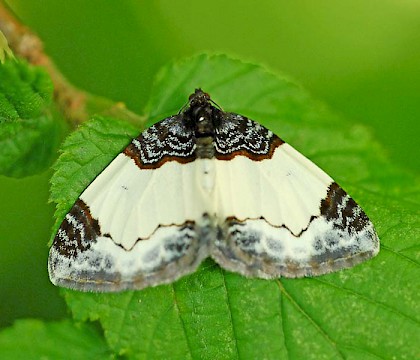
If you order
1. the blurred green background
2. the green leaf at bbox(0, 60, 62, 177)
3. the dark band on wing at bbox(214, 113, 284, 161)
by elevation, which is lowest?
the green leaf at bbox(0, 60, 62, 177)

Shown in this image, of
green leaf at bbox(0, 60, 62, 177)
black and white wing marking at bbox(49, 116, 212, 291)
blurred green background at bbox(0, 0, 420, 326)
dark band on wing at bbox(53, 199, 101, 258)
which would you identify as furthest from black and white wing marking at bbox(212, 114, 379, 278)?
blurred green background at bbox(0, 0, 420, 326)

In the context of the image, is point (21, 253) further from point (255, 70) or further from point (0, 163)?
point (255, 70)

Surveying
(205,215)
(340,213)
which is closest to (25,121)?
(205,215)

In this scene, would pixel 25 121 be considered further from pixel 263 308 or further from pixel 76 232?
pixel 263 308

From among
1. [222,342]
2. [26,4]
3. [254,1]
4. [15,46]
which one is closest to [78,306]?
[222,342]

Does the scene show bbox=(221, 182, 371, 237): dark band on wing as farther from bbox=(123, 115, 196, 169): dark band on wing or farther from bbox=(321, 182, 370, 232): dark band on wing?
bbox=(123, 115, 196, 169): dark band on wing

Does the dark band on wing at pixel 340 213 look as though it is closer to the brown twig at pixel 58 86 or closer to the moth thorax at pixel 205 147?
the moth thorax at pixel 205 147

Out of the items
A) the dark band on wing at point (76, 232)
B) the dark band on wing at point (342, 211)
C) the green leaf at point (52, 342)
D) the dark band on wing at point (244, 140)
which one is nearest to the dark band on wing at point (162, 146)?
the dark band on wing at point (244, 140)
